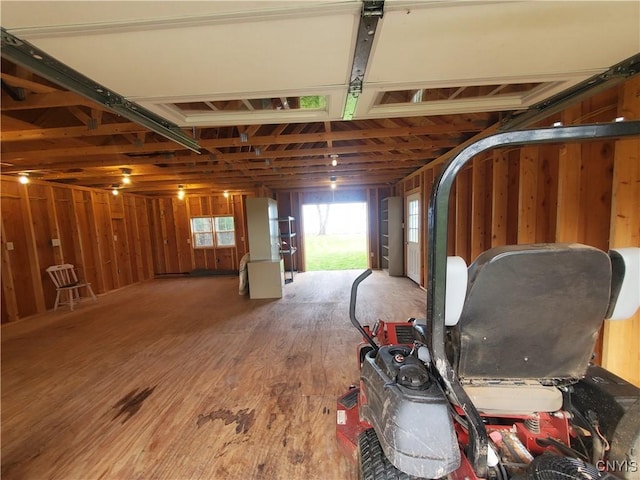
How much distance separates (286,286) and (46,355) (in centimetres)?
390

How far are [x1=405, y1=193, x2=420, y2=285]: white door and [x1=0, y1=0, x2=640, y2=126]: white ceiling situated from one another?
155 inches

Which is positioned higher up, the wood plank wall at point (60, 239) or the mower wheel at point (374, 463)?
the wood plank wall at point (60, 239)

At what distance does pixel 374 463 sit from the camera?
3.20 ft

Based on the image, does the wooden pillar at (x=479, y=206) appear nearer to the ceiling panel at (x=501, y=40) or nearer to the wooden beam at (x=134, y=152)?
the wooden beam at (x=134, y=152)

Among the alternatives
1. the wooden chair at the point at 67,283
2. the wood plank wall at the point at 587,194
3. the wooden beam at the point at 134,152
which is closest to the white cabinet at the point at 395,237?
the wooden beam at the point at 134,152

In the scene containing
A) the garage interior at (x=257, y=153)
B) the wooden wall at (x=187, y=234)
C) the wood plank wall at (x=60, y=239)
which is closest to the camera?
the garage interior at (x=257, y=153)

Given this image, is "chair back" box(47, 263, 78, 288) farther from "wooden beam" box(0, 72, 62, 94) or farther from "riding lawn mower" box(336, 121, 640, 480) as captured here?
"riding lawn mower" box(336, 121, 640, 480)

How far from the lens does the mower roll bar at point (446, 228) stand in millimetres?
729

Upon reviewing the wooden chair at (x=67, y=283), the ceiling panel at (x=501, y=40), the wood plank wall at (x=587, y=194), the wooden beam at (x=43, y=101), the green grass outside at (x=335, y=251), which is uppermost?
the wooden beam at (x=43, y=101)

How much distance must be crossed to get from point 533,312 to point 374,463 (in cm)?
80

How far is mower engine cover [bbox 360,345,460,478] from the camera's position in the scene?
0.81 metres

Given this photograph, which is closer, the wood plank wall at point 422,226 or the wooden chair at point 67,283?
the wood plank wall at point 422,226

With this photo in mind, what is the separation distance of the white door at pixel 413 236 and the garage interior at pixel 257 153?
1370mm

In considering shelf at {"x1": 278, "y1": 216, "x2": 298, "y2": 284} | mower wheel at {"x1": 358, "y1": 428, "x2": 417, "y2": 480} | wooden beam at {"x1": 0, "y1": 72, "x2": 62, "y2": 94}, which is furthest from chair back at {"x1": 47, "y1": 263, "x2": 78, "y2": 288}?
mower wheel at {"x1": 358, "y1": 428, "x2": 417, "y2": 480}
